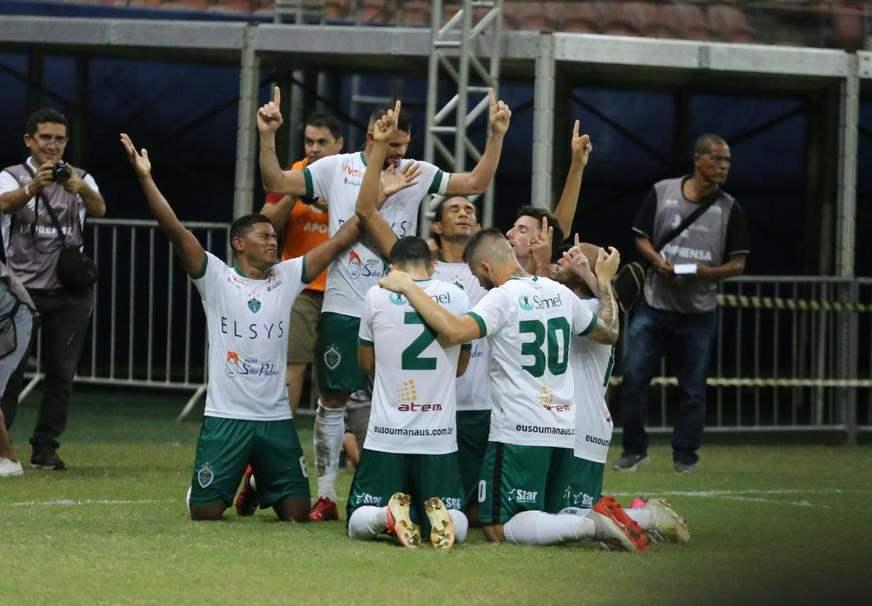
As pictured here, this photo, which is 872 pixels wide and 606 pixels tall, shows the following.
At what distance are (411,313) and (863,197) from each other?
549 inches

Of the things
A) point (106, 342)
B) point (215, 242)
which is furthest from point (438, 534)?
point (106, 342)

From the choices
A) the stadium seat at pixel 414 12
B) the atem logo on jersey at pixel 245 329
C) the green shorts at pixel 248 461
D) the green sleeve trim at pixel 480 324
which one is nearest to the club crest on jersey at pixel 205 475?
the green shorts at pixel 248 461

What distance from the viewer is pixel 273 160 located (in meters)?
7.89

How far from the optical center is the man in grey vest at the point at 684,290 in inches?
418

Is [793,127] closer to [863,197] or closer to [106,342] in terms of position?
[863,197]

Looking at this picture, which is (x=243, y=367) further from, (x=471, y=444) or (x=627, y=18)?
(x=627, y=18)

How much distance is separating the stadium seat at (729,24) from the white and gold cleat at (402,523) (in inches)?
354

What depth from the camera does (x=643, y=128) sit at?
18.9 m

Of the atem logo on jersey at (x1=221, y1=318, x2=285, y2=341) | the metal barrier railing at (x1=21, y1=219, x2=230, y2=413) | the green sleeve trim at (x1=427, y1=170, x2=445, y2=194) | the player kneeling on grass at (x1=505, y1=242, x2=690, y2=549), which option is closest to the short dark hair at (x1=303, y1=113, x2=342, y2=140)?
the green sleeve trim at (x1=427, y1=170, x2=445, y2=194)

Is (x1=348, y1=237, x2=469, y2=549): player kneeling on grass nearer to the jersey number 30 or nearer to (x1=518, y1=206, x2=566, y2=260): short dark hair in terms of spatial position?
the jersey number 30

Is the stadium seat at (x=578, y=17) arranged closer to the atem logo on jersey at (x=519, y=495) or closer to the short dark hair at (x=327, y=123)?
the short dark hair at (x=327, y=123)

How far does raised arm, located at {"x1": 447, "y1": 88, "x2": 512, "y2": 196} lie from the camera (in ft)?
26.2

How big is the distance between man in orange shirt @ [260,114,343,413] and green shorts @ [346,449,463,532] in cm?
208

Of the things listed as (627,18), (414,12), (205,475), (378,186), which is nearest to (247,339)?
(205,475)
